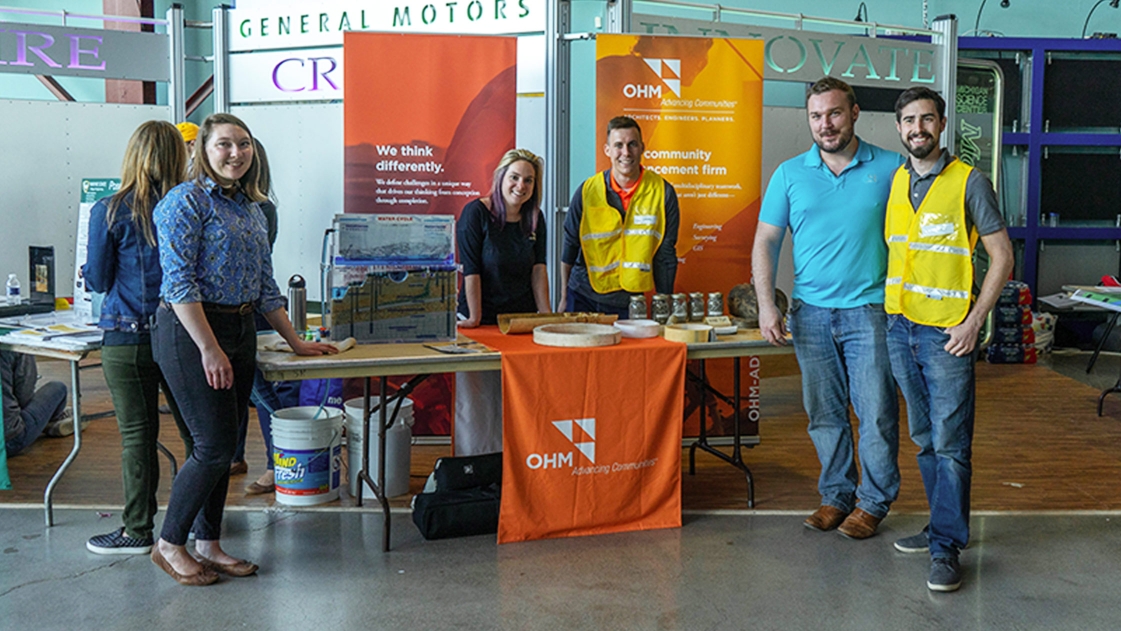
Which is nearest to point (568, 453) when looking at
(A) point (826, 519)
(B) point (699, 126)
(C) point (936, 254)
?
(A) point (826, 519)

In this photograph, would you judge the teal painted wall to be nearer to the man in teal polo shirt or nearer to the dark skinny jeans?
the dark skinny jeans

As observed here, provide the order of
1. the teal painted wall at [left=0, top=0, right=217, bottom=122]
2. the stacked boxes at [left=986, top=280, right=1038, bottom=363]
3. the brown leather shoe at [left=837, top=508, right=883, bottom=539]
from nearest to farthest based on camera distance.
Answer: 1. the brown leather shoe at [left=837, top=508, right=883, bottom=539]
2. the stacked boxes at [left=986, top=280, right=1038, bottom=363]
3. the teal painted wall at [left=0, top=0, right=217, bottom=122]

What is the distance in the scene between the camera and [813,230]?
3.42 meters

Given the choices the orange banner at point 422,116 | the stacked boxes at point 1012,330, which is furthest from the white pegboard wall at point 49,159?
the stacked boxes at point 1012,330

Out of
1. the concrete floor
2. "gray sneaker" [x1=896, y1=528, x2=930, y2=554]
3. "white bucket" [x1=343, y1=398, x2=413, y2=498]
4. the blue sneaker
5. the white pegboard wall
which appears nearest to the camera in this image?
the concrete floor

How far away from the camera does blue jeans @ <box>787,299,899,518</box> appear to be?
3.39m

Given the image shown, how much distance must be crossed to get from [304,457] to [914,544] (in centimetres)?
231

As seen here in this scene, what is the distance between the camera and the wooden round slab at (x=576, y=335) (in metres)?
3.48

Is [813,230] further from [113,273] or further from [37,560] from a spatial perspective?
[37,560]

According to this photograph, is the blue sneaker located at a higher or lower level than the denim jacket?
lower

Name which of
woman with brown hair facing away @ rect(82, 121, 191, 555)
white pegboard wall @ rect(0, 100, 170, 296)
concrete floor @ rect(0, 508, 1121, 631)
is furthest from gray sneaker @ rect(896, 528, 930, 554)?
white pegboard wall @ rect(0, 100, 170, 296)

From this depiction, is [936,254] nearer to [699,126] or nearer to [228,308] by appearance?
[699,126]

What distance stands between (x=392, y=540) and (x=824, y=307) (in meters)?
1.75

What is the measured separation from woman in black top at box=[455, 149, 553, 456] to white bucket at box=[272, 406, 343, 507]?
518 millimetres
